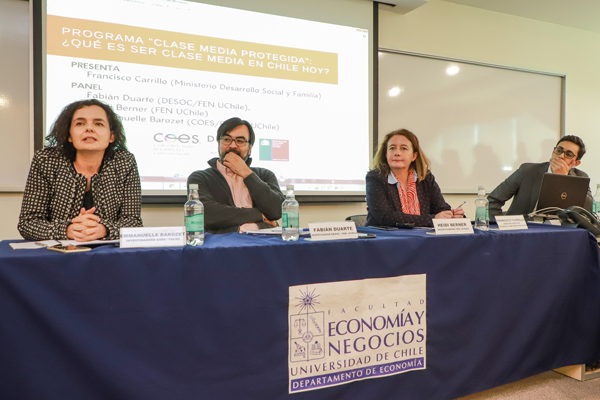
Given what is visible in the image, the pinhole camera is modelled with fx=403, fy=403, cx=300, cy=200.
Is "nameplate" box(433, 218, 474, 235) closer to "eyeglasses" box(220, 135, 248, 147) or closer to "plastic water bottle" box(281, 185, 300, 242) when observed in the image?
"plastic water bottle" box(281, 185, 300, 242)

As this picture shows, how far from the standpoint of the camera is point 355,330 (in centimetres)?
121

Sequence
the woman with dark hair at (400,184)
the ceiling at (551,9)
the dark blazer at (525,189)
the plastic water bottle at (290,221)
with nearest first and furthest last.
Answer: the plastic water bottle at (290,221) → the woman with dark hair at (400,184) → the dark blazer at (525,189) → the ceiling at (551,9)

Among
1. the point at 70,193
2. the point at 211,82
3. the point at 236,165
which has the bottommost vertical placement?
the point at 70,193

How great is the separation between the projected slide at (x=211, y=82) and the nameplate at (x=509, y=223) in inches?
62.1

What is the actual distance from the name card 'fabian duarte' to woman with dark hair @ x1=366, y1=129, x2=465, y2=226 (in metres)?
0.71

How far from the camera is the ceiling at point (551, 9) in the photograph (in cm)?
353

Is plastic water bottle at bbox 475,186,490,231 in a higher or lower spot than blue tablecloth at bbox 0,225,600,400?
higher

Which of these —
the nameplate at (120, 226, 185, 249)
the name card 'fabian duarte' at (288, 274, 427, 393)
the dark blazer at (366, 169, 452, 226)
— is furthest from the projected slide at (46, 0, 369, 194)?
the name card 'fabian duarte' at (288, 274, 427, 393)

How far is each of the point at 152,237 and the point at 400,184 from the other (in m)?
1.41

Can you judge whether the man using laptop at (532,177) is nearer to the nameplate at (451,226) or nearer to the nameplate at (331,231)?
the nameplate at (451,226)

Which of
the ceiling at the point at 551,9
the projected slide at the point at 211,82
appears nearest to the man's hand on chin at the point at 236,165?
the projected slide at the point at 211,82

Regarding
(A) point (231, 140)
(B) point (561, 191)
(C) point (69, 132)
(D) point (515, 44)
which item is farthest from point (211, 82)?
(D) point (515, 44)

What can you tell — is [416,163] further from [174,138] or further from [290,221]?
[174,138]

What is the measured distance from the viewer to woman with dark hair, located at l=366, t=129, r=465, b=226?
2016mm
